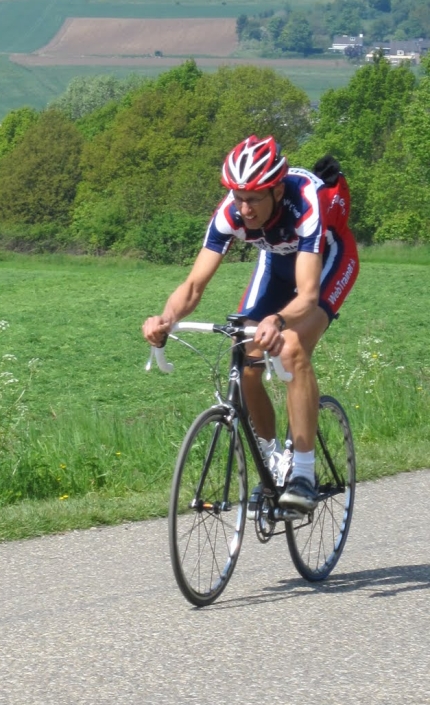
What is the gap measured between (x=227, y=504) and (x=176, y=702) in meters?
1.34

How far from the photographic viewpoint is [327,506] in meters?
5.94

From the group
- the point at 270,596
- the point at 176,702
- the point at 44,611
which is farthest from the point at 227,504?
the point at 176,702

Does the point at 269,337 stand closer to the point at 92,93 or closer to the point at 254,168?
the point at 254,168

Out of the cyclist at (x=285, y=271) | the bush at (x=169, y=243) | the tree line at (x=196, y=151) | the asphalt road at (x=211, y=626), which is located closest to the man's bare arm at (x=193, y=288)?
the cyclist at (x=285, y=271)

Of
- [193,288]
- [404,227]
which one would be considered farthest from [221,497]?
[404,227]

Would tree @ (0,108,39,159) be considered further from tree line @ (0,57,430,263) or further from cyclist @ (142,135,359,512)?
cyclist @ (142,135,359,512)

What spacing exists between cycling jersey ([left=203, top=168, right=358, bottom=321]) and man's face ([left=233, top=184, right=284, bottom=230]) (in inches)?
2.6

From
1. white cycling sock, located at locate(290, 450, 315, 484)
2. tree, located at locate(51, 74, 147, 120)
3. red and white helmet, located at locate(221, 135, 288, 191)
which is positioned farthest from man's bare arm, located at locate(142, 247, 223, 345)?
tree, located at locate(51, 74, 147, 120)

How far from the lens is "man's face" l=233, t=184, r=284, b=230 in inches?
199

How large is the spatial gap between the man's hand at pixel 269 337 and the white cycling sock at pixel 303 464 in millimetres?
746

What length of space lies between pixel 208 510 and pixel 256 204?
4.04 feet

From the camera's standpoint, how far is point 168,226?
223ft

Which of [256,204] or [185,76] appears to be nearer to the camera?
[256,204]

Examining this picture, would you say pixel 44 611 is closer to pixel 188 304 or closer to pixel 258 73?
pixel 188 304
